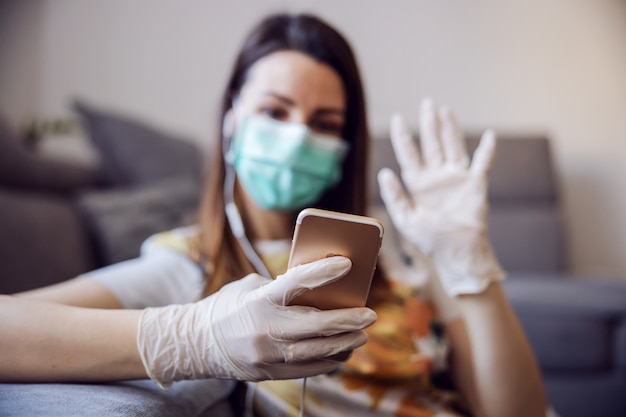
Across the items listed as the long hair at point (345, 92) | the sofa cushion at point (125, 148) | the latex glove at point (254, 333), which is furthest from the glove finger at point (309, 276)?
the sofa cushion at point (125, 148)

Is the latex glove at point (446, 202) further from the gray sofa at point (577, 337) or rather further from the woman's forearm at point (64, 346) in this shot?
the gray sofa at point (577, 337)

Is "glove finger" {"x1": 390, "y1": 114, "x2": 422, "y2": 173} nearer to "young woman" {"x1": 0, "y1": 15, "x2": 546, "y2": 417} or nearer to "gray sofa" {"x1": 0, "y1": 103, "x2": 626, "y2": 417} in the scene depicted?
"young woman" {"x1": 0, "y1": 15, "x2": 546, "y2": 417}

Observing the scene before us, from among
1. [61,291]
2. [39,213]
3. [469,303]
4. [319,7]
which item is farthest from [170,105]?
[469,303]

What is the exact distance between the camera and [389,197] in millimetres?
790

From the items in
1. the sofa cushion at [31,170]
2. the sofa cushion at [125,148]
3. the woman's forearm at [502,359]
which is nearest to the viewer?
the woman's forearm at [502,359]

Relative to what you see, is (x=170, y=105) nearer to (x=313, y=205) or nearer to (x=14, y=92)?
(x=14, y=92)

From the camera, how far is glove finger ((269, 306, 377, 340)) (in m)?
0.48

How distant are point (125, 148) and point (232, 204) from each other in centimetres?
86

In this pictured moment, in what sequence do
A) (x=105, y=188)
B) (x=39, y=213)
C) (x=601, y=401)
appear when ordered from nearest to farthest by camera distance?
1. (x=39, y=213)
2. (x=601, y=401)
3. (x=105, y=188)

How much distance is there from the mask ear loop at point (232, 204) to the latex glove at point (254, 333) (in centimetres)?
30

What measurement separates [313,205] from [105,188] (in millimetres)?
1028

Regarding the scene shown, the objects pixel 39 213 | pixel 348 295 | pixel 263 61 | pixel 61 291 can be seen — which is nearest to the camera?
pixel 348 295

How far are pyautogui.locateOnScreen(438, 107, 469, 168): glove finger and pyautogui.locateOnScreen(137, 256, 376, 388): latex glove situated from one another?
396 mm

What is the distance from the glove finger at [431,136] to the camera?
31.6 inches
